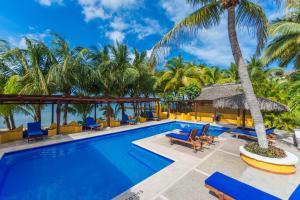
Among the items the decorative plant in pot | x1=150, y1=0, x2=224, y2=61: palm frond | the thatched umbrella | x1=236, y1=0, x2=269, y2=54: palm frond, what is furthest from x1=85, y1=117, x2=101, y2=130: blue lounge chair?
x1=236, y1=0, x2=269, y2=54: palm frond

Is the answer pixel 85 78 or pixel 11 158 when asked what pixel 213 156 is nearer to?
pixel 11 158

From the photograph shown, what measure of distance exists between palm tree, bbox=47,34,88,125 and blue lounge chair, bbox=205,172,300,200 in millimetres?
10289

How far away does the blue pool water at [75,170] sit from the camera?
173 inches

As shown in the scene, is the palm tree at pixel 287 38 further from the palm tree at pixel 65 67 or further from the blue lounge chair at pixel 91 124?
the palm tree at pixel 65 67

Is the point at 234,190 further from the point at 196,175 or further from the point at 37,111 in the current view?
the point at 37,111

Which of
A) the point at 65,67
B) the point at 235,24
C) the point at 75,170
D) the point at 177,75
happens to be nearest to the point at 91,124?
the point at 65,67

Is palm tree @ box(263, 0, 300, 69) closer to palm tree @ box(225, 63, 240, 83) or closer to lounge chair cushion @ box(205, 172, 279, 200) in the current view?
lounge chair cushion @ box(205, 172, 279, 200)

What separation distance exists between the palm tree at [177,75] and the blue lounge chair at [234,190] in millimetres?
16960

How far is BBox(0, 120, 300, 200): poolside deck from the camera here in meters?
3.93

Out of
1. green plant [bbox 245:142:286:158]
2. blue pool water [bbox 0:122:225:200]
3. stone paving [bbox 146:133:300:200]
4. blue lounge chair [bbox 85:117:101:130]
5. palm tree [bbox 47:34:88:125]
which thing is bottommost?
blue pool water [bbox 0:122:225:200]

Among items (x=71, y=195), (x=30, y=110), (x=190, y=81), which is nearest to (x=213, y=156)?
(x=71, y=195)

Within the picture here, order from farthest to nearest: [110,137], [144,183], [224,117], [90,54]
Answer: [224,117] < [90,54] < [110,137] < [144,183]

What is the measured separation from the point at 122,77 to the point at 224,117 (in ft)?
36.6

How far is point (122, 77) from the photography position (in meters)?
14.6
